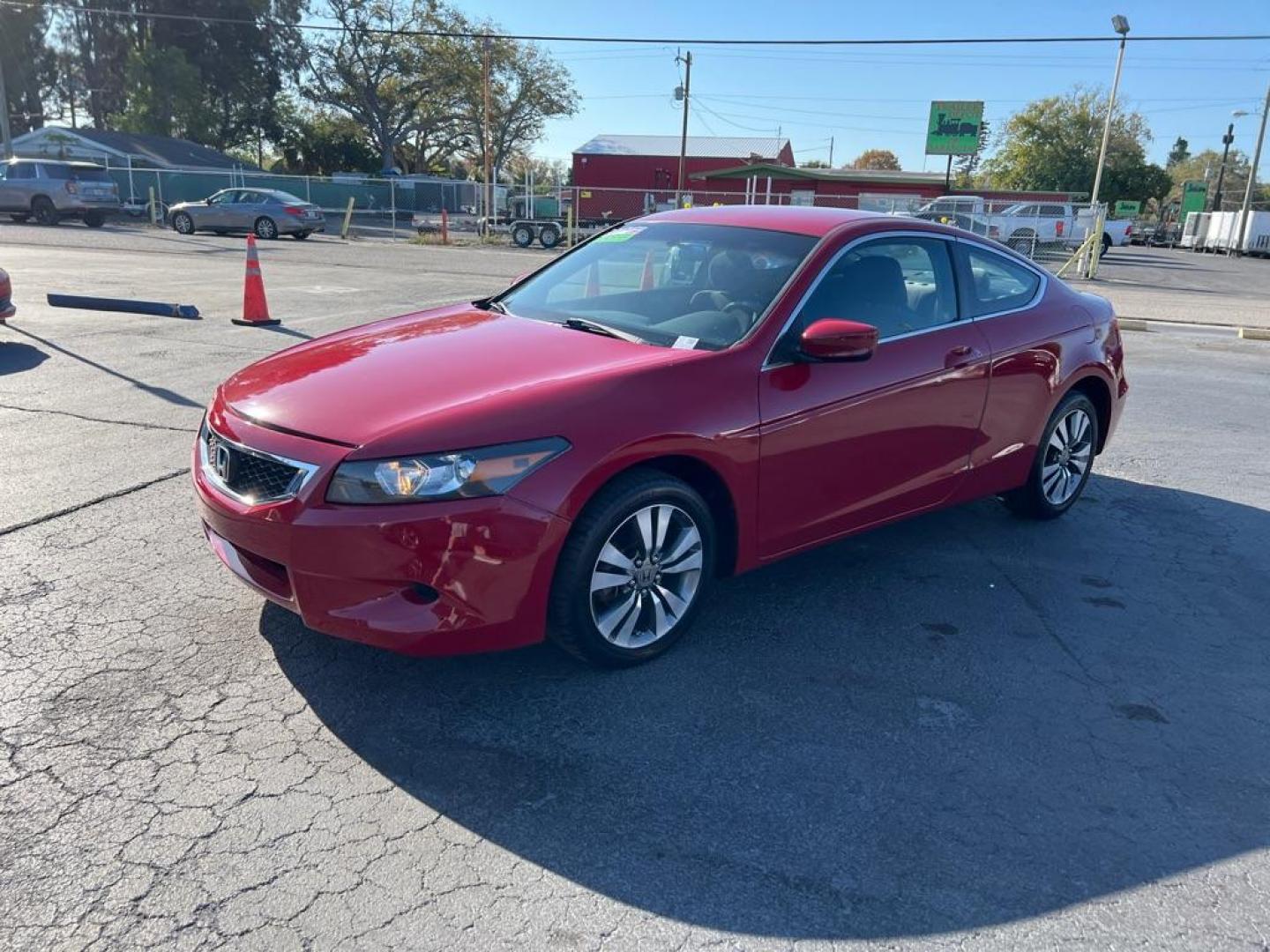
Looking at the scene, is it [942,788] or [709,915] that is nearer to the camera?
[709,915]

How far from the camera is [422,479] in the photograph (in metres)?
3.06

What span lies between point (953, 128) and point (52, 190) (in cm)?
4942

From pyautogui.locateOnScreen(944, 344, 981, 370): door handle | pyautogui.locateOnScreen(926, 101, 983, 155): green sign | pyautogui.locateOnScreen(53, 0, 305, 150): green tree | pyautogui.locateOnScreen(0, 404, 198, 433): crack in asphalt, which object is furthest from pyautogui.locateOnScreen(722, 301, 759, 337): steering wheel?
pyautogui.locateOnScreen(53, 0, 305, 150): green tree

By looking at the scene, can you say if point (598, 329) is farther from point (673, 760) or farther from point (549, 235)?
point (549, 235)

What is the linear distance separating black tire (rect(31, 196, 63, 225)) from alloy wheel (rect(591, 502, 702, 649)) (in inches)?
1254

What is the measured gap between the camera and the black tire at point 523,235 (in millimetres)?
31594

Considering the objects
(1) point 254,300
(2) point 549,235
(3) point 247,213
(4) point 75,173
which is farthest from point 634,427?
(4) point 75,173

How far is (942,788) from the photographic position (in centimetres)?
299

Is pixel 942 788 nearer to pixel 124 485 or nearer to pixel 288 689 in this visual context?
pixel 288 689

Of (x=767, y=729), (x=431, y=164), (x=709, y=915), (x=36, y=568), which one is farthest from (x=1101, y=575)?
(x=431, y=164)

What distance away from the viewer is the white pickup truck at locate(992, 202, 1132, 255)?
3153cm

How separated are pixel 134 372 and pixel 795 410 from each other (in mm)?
6414

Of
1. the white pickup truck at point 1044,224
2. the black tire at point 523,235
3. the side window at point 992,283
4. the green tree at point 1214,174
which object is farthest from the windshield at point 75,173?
the green tree at point 1214,174

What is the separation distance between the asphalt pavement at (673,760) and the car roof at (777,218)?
1.62 m
